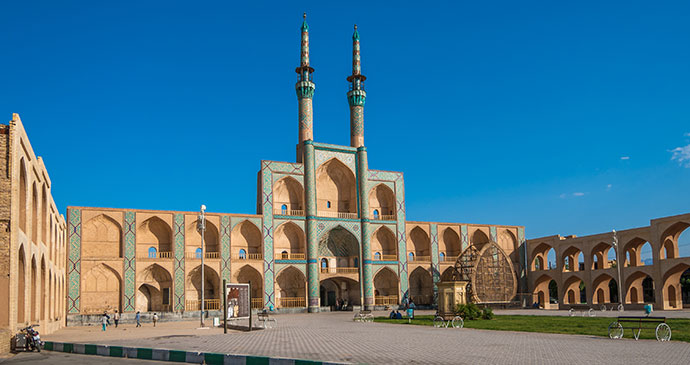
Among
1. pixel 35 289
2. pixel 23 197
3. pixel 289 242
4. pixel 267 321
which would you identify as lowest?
pixel 267 321

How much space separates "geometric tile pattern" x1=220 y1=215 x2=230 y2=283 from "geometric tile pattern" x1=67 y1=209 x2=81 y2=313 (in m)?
7.92

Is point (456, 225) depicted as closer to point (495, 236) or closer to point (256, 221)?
point (495, 236)

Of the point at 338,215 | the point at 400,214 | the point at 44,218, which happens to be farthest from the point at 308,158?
the point at 44,218

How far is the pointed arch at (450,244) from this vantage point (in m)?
46.9

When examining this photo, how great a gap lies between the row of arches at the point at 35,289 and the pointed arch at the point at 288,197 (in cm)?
1625

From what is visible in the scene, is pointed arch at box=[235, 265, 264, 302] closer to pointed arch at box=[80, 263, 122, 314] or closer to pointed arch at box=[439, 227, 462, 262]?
pointed arch at box=[80, 263, 122, 314]

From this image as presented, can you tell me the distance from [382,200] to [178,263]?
16.0m

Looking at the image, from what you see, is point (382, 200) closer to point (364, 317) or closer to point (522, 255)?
point (522, 255)

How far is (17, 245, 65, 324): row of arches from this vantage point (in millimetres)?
18234

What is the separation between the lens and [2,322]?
16062 mm

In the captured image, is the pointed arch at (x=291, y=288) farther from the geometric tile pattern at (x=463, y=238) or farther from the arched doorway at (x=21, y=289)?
the arched doorway at (x=21, y=289)

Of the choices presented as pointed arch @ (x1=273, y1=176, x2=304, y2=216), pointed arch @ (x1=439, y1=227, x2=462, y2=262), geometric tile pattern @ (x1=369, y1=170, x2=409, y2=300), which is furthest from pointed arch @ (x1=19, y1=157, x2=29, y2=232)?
pointed arch @ (x1=439, y1=227, x2=462, y2=262)

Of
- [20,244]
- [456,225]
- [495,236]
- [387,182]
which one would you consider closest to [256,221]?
[387,182]

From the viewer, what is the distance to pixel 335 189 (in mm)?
44938
